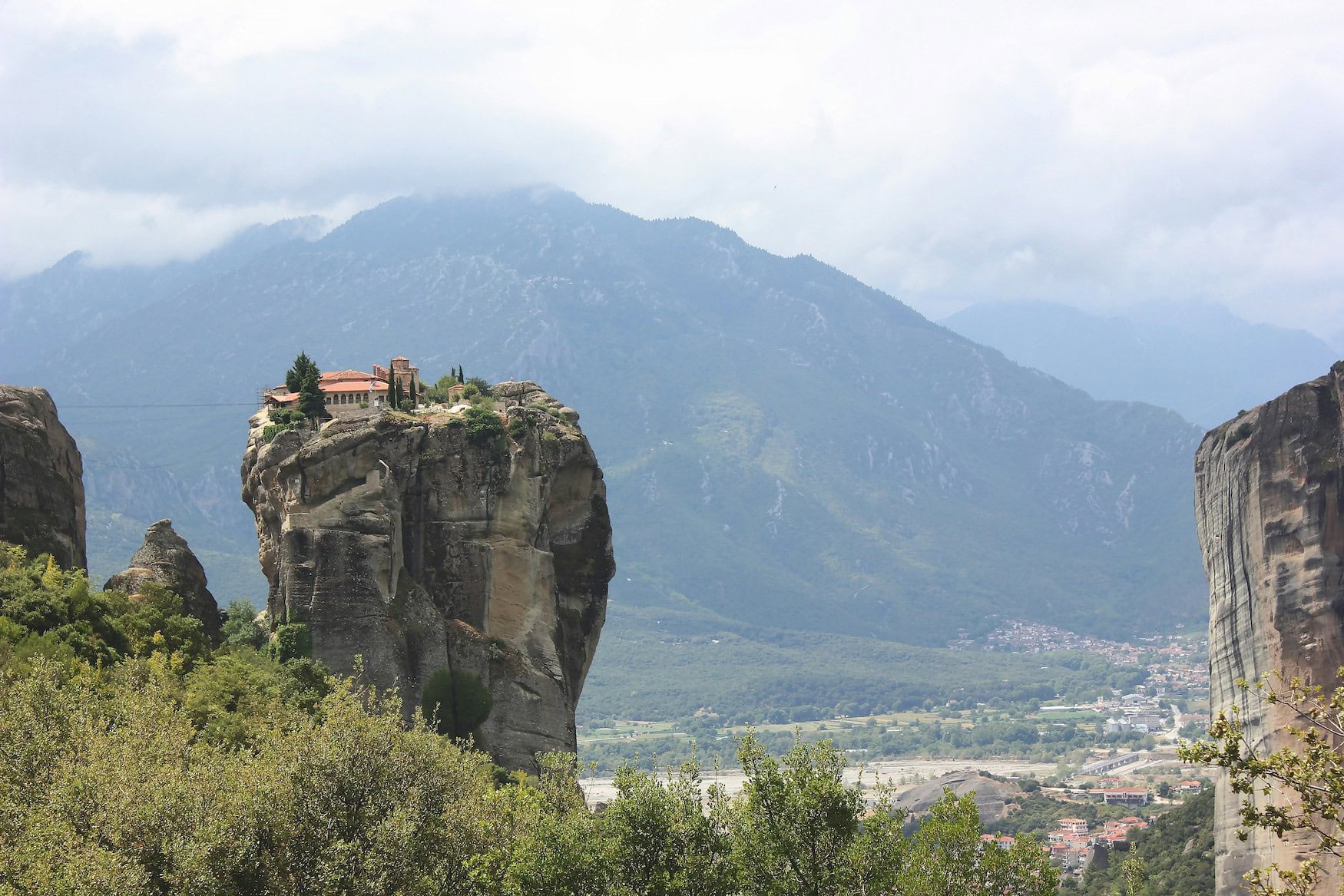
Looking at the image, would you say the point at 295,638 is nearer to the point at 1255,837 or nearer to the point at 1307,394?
the point at 1255,837

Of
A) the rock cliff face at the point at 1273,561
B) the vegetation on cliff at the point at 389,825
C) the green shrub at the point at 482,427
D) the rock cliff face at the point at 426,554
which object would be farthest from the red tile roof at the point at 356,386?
the rock cliff face at the point at 1273,561

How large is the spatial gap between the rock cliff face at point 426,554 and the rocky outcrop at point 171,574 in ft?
10.3

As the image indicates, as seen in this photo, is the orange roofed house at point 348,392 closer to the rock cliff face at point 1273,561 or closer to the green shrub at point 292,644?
the green shrub at point 292,644

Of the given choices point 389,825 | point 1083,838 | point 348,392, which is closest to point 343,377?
point 348,392

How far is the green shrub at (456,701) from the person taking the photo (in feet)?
225

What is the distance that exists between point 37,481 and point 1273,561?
63.5m

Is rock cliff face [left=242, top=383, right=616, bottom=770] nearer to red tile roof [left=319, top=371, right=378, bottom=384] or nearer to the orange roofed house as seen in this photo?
the orange roofed house

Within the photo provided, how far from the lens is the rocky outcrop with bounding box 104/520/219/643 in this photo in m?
70.7

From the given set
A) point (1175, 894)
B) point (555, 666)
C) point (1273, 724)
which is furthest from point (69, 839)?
point (1175, 894)

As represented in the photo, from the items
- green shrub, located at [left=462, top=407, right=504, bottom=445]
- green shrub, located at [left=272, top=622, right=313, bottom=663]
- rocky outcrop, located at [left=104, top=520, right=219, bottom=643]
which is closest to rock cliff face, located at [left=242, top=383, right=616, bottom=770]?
green shrub, located at [left=462, top=407, right=504, bottom=445]

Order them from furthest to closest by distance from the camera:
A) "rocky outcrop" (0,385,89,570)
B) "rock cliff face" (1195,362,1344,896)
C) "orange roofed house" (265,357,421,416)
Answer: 1. "rock cliff face" (1195,362,1344,896)
2. "orange roofed house" (265,357,421,416)
3. "rocky outcrop" (0,385,89,570)

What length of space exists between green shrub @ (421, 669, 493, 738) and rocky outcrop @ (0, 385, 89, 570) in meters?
16.5

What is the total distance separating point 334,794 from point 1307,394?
67367 millimetres

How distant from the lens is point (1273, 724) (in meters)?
85.2
